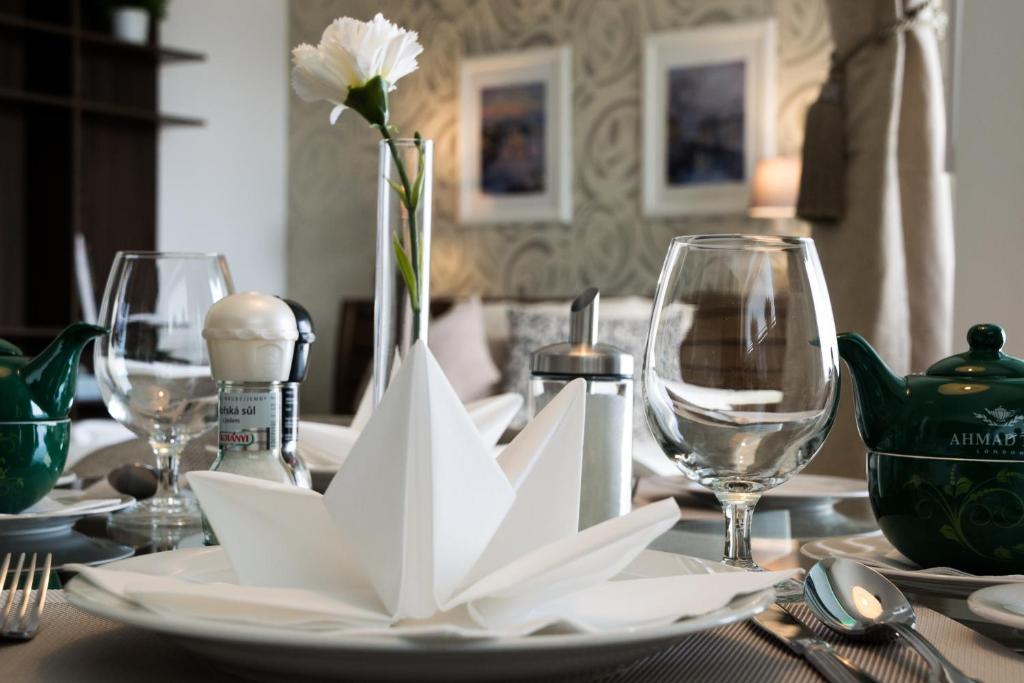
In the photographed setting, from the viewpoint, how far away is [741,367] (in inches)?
26.5

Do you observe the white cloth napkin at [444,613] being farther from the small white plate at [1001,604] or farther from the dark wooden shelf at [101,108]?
the dark wooden shelf at [101,108]

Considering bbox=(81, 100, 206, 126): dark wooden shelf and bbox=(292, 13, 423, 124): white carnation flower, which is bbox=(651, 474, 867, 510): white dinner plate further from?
bbox=(81, 100, 206, 126): dark wooden shelf

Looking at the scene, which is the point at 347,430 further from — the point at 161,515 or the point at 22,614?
the point at 22,614

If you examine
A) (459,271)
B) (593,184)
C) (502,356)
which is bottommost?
(502,356)

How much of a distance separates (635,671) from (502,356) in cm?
381

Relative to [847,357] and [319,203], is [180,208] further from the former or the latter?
[847,357]

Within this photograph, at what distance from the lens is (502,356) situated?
431 cm

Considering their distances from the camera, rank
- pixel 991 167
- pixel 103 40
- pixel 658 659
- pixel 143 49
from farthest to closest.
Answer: pixel 143 49, pixel 103 40, pixel 991 167, pixel 658 659

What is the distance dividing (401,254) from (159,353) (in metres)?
0.30

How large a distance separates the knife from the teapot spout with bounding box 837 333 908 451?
0.73 ft

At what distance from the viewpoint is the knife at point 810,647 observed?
1.61 feet

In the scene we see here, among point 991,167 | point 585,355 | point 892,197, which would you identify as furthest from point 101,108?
point 585,355

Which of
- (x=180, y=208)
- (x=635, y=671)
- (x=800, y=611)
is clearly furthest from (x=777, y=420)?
(x=180, y=208)

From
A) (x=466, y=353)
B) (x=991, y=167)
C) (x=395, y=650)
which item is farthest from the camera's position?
(x=466, y=353)
